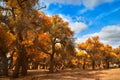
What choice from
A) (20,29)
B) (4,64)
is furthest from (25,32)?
(4,64)

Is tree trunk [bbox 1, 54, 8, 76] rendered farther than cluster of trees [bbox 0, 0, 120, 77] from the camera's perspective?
Yes

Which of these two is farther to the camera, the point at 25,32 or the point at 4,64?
the point at 4,64

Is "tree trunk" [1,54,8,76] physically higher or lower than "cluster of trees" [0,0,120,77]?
lower

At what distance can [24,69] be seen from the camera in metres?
36.8

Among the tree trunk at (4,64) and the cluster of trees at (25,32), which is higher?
the cluster of trees at (25,32)

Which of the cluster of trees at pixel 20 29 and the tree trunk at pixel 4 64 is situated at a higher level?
the cluster of trees at pixel 20 29

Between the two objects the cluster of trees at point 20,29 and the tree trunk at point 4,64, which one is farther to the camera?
the tree trunk at point 4,64

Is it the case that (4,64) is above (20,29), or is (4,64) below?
below

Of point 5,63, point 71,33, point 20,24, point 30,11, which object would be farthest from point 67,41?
point 30,11

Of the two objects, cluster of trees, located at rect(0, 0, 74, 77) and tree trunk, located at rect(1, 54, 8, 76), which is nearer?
cluster of trees, located at rect(0, 0, 74, 77)

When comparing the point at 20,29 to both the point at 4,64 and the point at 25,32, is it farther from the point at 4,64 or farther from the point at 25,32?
the point at 4,64

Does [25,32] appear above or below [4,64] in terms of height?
above

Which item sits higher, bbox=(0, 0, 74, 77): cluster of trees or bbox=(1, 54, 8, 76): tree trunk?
bbox=(0, 0, 74, 77): cluster of trees

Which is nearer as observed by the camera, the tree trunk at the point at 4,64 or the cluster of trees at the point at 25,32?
the cluster of trees at the point at 25,32
